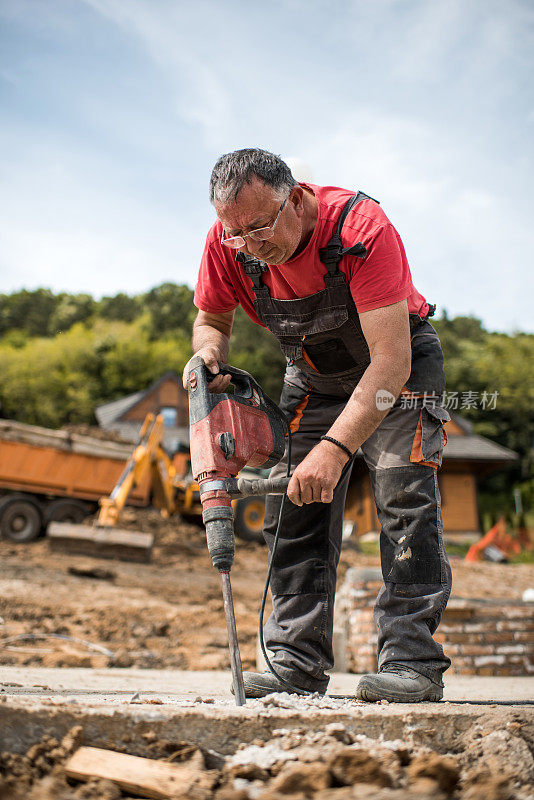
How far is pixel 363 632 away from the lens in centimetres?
468

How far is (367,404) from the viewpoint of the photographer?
202 centimetres

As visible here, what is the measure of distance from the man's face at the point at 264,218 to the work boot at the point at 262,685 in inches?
54.7

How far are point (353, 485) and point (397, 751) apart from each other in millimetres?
23853

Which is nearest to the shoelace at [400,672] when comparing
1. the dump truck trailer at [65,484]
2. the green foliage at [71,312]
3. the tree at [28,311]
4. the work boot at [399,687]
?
the work boot at [399,687]

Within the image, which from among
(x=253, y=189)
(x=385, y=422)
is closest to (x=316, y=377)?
(x=385, y=422)

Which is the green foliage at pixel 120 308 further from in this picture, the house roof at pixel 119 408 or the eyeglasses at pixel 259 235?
the eyeglasses at pixel 259 235

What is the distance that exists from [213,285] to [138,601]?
6.09 m

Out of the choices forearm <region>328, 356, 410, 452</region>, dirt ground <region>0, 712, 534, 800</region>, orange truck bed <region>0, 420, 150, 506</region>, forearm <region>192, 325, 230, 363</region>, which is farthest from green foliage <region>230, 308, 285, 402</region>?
dirt ground <region>0, 712, 534, 800</region>

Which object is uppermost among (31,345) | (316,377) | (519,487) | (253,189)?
(31,345)

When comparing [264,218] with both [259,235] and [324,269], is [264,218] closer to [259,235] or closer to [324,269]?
[259,235]

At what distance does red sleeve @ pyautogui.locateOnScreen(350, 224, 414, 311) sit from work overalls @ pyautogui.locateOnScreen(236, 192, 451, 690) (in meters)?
0.05

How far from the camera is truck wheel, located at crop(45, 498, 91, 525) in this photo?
12102mm

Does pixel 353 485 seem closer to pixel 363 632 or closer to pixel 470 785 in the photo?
pixel 363 632

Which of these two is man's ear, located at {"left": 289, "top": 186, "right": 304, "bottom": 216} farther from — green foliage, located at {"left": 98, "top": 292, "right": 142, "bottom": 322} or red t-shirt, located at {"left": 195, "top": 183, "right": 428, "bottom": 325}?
green foliage, located at {"left": 98, "top": 292, "right": 142, "bottom": 322}
